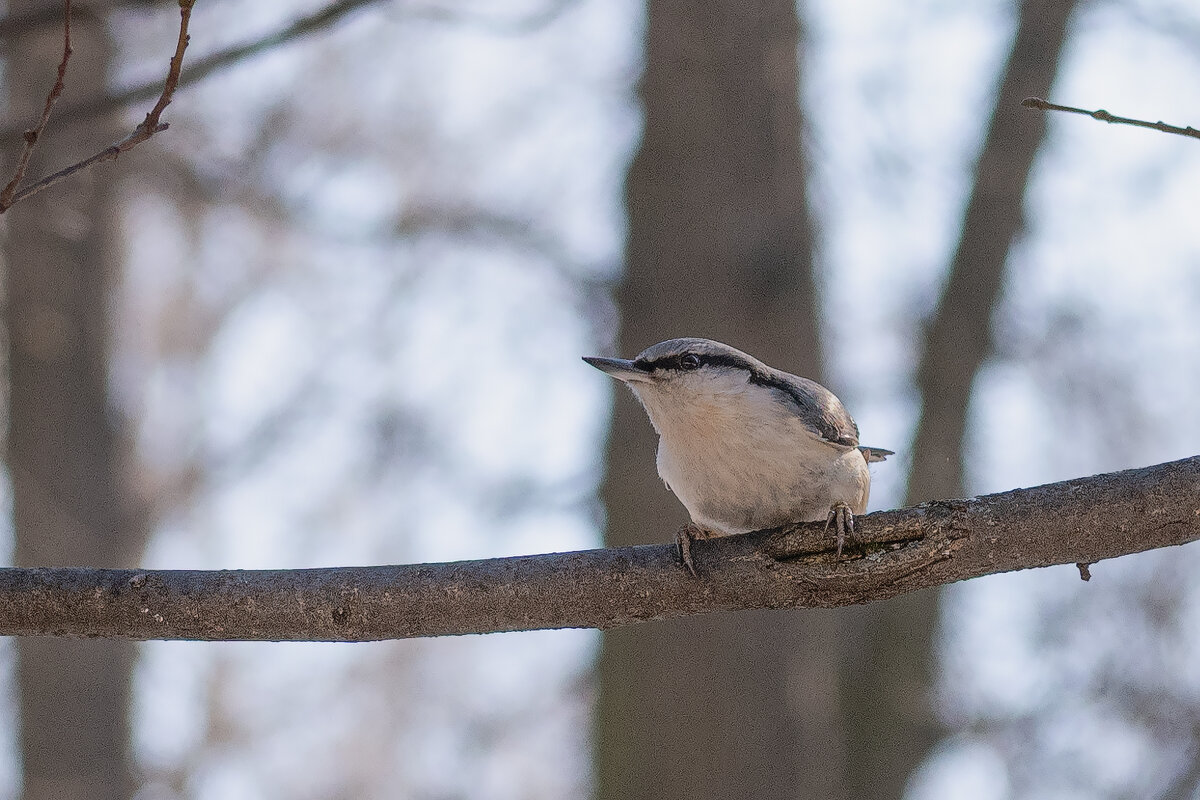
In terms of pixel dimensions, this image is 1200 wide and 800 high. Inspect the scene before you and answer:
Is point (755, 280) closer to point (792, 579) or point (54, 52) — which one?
point (792, 579)

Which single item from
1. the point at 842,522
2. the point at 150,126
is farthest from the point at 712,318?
the point at 150,126

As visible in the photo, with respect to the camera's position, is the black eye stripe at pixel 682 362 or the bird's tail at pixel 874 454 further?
the bird's tail at pixel 874 454

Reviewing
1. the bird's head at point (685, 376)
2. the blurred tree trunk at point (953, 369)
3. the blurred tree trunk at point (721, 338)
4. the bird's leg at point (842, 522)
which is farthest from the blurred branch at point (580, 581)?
the blurred tree trunk at point (953, 369)

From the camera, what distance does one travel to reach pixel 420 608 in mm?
2502

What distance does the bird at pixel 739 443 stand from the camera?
312 cm

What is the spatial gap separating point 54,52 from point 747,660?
5.45 metres

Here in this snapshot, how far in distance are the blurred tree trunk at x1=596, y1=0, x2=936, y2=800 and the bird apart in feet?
7.75

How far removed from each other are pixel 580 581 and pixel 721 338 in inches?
132

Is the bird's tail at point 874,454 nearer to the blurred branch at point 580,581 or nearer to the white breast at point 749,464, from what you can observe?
the white breast at point 749,464

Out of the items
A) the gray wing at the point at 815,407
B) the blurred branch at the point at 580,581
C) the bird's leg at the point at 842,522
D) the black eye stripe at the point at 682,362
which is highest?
the black eye stripe at the point at 682,362

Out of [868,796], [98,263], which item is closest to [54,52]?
[98,263]

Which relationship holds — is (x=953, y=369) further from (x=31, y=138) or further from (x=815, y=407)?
(x=31, y=138)

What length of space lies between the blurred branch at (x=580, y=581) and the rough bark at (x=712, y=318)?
3085 mm

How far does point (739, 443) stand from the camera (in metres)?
3.13
